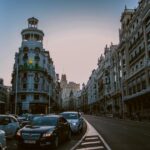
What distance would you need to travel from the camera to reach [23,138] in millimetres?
11047

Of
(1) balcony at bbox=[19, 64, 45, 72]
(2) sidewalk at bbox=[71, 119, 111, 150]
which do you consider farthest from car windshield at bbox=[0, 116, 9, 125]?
(1) balcony at bbox=[19, 64, 45, 72]

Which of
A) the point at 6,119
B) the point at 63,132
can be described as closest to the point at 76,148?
the point at 63,132

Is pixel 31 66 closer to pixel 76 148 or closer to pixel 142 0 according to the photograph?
pixel 142 0

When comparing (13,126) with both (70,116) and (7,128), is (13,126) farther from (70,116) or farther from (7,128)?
(70,116)

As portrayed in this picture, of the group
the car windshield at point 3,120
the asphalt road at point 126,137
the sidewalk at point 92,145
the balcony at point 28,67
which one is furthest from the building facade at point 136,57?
the car windshield at point 3,120

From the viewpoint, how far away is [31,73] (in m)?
76.1

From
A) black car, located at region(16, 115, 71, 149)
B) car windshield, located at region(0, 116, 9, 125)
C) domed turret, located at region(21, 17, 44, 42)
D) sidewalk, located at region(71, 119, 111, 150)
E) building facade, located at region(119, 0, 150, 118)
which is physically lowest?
sidewalk, located at region(71, 119, 111, 150)

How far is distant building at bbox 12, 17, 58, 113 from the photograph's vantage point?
74.8m

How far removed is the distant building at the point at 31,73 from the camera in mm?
74812

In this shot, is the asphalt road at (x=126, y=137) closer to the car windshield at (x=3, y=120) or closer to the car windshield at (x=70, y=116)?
the car windshield at (x=70, y=116)

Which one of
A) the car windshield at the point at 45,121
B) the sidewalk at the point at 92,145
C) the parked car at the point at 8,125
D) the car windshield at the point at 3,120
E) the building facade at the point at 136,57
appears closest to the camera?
the sidewalk at the point at 92,145

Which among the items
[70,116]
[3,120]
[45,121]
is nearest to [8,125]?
[3,120]

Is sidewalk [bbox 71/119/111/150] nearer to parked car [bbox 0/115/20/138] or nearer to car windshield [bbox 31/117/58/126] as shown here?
car windshield [bbox 31/117/58/126]

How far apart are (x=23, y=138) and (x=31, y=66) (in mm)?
66327
